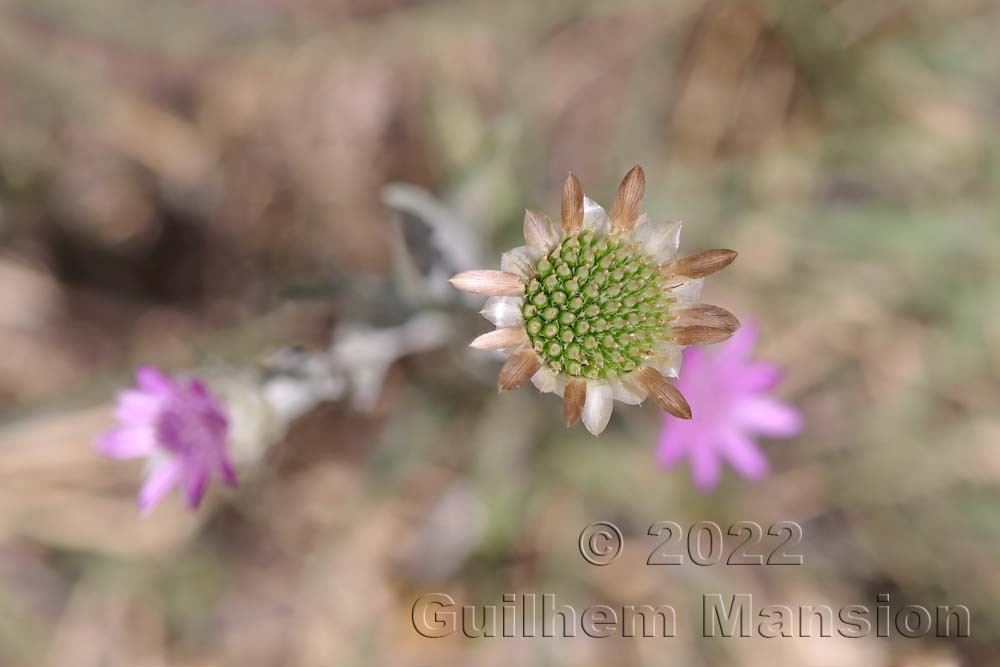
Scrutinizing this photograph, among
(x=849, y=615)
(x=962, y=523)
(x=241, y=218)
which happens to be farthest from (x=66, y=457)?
(x=962, y=523)

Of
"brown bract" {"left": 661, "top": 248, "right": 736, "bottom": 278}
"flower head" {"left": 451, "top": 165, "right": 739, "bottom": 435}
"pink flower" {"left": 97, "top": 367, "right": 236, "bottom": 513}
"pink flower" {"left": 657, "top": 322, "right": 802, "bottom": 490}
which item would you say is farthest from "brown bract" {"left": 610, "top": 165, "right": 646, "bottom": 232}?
"pink flower" {"left": 97, "top": 367, "right": 236, "bottom": 513}

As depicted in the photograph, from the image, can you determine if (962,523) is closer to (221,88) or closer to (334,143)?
(334,143)

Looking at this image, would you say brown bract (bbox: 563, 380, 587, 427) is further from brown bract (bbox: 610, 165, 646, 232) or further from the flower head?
brown bract (bbox: 610, 165, 646, 232)

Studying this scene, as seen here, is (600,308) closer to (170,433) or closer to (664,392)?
(664,392)

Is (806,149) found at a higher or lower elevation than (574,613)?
higher


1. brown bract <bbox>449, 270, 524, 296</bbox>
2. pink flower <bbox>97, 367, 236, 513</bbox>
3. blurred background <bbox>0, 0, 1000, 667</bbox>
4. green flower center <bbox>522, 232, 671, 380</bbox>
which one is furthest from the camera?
blurred background <bbox>0, 0, 1000, 667</bbox>

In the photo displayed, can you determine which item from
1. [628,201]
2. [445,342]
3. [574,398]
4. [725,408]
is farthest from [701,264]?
[445,342]
